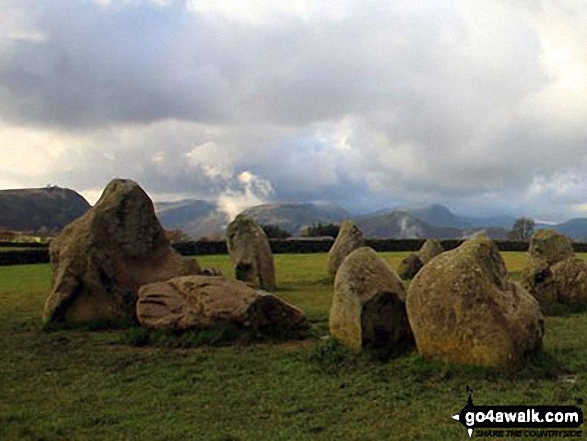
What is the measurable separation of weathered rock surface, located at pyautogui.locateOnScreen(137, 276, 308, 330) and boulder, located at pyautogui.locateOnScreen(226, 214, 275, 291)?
461 inches

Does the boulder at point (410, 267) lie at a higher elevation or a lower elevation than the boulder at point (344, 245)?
lower

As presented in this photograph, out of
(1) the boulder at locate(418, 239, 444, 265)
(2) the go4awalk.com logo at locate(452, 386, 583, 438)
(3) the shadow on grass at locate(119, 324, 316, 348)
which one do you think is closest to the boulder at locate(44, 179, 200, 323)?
(3) the shadow on grass at locate(119, 324, 316, 348)

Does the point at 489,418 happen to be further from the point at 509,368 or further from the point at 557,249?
the point at 557,249

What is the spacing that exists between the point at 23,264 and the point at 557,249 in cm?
3734

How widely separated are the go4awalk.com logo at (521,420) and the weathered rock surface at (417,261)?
84.5 feet

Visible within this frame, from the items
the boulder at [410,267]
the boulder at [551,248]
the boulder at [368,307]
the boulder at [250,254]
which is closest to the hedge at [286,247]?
the boulder at [410,267]

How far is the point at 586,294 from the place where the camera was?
22594mm

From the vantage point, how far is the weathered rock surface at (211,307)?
685 inches

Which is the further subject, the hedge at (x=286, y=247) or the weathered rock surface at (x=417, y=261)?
the hedge at (x=286, y=247)

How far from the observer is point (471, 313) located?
40.6 feet

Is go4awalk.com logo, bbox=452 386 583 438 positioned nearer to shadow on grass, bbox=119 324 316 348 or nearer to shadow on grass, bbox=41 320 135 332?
shadow on grass, bbox=119 324 316 348

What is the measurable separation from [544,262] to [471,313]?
1362 centimetres

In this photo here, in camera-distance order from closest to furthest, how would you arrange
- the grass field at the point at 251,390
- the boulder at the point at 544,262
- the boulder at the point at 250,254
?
the grass field at the point at 251,390 < the boulder at the point at 544,262 < the boulder at the point at 250,254

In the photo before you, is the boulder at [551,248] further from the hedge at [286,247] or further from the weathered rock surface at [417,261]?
the hedge at [286,247]
